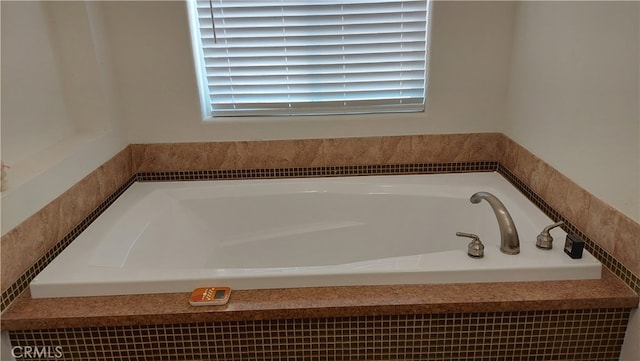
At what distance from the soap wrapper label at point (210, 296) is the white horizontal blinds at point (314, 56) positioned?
46.2 inches

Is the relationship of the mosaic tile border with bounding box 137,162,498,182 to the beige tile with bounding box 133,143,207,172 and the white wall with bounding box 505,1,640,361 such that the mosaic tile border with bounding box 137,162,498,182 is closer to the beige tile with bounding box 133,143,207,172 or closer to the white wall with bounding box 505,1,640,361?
the beige tile with bounding box 133,143,207,172

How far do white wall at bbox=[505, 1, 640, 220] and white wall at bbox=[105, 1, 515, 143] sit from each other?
16 cm

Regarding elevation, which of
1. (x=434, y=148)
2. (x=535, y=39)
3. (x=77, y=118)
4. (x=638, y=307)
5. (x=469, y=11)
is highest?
(x=469, y=11)

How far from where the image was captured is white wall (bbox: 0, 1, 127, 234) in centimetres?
166

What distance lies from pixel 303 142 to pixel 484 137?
950mm

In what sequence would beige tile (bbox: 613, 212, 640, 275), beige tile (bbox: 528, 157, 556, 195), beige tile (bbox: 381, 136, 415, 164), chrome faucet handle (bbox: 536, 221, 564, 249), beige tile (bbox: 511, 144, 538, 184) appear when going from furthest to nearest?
beige tile (bbox: 381, 136, 415, 164) → beige tile (bbox: 511, 144, 538, 184) → beige tile (bbox: 528, 157, 556, 195) → chrome faucet handle (bbox: 536, 221, 564, 249) → beige tile (bbox: 613, 212, 640, 275)

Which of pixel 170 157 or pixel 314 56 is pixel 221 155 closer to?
pixel 170 157

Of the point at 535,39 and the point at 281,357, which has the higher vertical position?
the point at 535,39

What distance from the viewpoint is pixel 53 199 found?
1718 mm

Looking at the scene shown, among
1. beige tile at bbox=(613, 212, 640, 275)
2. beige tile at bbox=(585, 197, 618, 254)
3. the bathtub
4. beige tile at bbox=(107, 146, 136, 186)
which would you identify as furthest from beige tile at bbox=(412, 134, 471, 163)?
beige tile at bbox=(107, 146, 136, 186)

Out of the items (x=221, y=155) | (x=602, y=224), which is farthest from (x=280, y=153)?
(x=602, y=224)

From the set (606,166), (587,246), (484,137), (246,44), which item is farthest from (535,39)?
(246,44)

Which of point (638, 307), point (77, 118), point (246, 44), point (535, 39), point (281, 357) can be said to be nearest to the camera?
point (638, 307)

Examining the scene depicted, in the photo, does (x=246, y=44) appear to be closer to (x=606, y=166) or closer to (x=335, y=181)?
(x=335, y=181)
